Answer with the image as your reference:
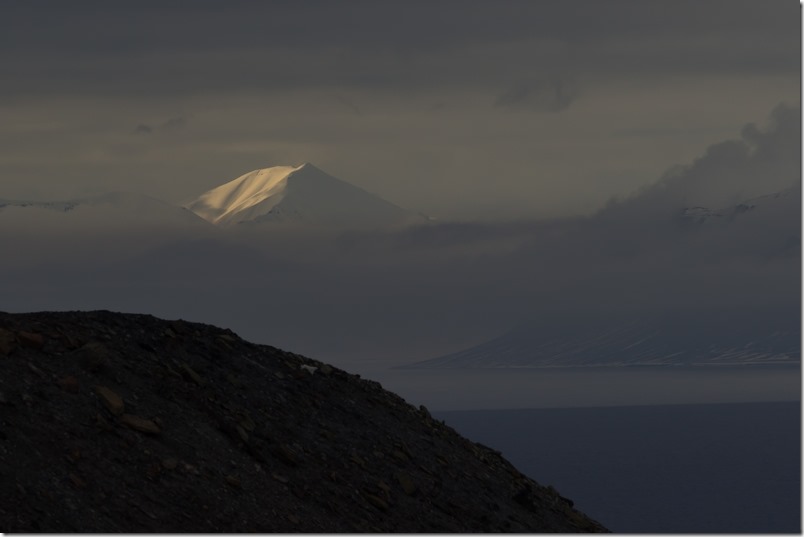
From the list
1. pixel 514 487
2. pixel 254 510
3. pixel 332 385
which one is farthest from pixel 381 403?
pixel 254 510

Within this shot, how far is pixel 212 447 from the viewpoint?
36.9 metres

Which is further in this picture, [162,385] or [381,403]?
[381,403]

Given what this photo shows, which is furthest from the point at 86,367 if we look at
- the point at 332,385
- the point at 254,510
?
the point at 332,385

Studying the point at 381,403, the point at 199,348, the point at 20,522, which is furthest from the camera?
the point at 381,403

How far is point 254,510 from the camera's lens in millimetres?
34125

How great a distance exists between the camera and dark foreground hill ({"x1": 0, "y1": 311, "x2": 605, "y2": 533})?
106 ft

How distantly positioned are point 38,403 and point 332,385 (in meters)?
14.3

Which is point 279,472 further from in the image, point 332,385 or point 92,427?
point 332,385

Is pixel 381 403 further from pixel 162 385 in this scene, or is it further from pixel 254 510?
pixel 254 510

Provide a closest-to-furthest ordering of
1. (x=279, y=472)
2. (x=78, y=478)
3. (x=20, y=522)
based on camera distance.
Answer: (x=20, y=522) < (x=78, y=478) < (x=279, y=472)

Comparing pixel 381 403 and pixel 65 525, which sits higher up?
pixel 381 403

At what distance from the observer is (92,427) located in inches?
1379

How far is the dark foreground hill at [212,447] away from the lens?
32344 millimetres

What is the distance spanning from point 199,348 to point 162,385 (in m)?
5.23
